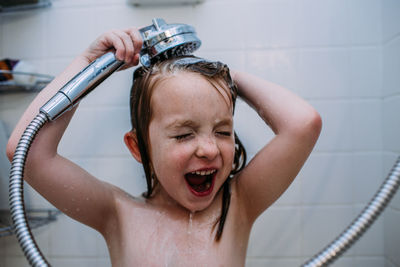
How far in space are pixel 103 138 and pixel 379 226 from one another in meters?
0.80

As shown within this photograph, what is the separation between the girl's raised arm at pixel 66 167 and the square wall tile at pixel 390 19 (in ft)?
2.14

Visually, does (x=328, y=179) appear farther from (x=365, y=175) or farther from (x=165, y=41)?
(x=165, y=41)

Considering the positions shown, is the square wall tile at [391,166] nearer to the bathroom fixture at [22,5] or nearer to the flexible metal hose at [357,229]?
the flexible metal hose at [357,229]

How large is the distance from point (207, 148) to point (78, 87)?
0.86ft

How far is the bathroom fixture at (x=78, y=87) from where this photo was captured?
1.67 feet

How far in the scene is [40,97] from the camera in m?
0.67

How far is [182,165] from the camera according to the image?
633 mm

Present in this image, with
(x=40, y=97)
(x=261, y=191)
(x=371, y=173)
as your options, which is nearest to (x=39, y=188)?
(x=40, y=97)

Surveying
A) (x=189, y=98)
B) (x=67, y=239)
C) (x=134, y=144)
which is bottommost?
(x=67, y=239)

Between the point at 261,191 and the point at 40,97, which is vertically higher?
the point at 40,97

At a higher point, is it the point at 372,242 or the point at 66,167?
the point at 66,167

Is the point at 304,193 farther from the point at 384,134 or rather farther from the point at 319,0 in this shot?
the point at 319,0

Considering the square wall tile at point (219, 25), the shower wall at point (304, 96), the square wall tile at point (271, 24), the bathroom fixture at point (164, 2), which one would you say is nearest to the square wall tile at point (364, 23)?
the shower wall at point (304, 96)

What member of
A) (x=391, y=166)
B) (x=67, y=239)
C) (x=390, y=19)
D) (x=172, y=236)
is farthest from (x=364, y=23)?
(x=67, y=239)
